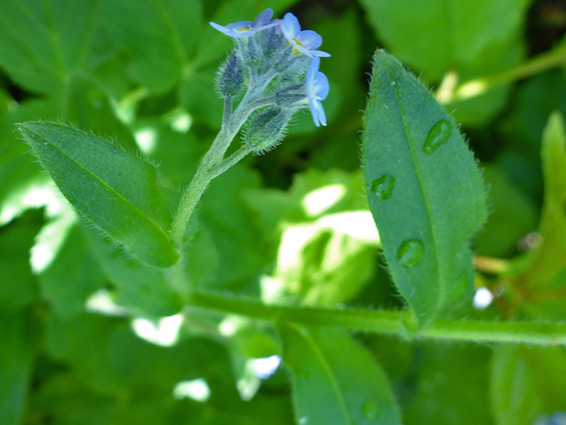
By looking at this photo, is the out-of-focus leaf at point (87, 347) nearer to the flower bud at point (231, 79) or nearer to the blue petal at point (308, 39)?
the flower bud at point (231, 79)

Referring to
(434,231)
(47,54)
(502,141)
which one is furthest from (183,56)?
(502,141)

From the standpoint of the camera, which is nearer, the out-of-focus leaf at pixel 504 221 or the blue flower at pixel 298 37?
the blue flower at pixel 298 37

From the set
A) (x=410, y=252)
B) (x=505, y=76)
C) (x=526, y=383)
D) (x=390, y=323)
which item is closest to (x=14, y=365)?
(x=390, y=323)

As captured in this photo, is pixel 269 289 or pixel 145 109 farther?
pixel 145 109

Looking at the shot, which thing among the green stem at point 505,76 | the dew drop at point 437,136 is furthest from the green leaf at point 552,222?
the dew drop at point 437,136

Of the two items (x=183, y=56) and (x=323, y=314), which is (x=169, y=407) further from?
(x=183, y=56)

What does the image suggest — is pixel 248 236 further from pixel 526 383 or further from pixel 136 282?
pixel 526 383
